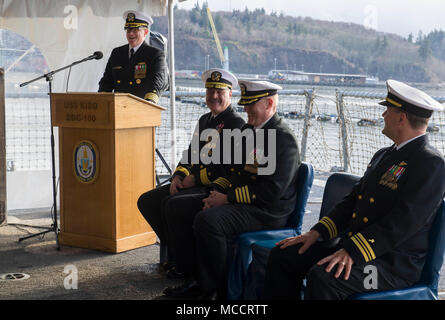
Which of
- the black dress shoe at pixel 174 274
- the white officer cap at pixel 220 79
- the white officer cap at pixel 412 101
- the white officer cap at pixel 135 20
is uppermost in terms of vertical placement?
the white officer cap at pixel 135 20

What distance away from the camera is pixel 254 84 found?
3.08m

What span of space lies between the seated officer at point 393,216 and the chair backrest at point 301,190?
0.58m

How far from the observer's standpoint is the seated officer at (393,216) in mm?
2125

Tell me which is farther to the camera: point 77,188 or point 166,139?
point 166,139

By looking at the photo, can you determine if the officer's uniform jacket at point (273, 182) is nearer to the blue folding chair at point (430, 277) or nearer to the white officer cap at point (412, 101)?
the white officer cap at point (412, 101)

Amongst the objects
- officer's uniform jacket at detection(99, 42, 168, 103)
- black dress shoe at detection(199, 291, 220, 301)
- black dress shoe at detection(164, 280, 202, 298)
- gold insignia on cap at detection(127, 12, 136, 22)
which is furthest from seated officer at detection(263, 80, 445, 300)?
gold insignia on cap at detection(127, 12, 136, 22)

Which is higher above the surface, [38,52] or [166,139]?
[38,52]

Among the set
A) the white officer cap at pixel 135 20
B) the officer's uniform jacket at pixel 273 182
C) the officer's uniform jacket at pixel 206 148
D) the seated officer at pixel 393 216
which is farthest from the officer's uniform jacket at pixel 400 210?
the white officer cap at pixel 135 20

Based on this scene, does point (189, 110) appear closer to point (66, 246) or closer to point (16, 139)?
point (16, 139)

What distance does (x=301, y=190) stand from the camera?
302cm

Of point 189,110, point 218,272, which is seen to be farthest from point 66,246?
point 189,110

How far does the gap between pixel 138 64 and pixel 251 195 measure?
2.21 meters

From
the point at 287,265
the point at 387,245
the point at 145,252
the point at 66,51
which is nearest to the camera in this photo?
the point at 387,245

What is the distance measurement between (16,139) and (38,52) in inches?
39.4
